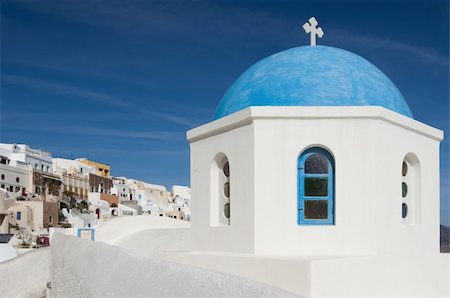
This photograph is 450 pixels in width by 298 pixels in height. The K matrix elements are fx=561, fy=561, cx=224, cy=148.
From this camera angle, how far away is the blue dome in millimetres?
7371

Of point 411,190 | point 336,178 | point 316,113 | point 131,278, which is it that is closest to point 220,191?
point 336,178

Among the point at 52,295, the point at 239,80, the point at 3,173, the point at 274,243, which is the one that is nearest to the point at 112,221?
the point at 52,295

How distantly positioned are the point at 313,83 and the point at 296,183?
4.66 feet

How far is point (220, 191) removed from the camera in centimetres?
805

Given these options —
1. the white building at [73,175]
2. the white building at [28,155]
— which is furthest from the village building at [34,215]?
the white building at [73,175]

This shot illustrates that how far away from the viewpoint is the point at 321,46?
8438 millimetres

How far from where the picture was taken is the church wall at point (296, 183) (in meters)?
6.88

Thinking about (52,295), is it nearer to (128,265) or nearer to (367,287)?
(128,265)

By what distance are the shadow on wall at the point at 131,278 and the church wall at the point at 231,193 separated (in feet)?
5.71

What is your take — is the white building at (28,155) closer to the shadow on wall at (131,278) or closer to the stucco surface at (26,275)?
the stucco surface at (26,275)

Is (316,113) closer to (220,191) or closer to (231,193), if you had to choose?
(231,193)

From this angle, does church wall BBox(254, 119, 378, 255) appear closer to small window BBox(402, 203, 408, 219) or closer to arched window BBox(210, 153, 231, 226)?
arched window BBox(210, 153, 231, 226)

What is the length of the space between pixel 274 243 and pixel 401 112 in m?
2.69

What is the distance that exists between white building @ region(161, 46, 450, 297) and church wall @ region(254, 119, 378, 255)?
0.04 ft
